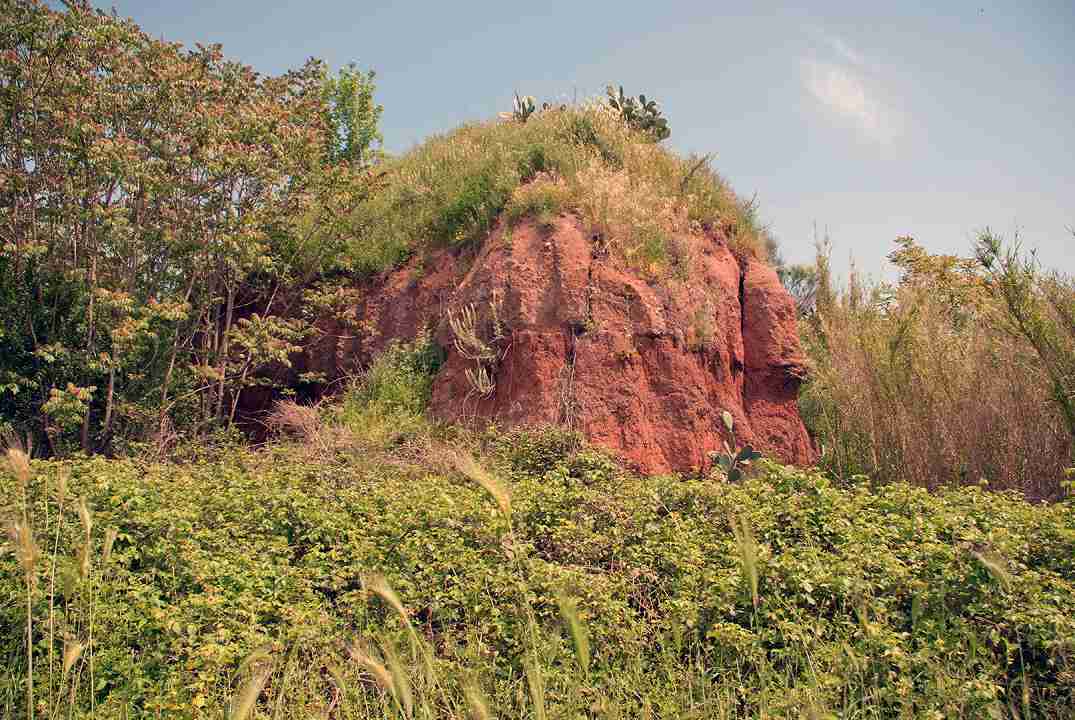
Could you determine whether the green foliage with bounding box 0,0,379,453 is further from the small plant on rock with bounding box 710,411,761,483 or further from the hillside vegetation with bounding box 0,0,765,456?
the small plant on rock with bounding box 710,411,761,483

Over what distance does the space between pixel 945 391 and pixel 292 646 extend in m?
7.61

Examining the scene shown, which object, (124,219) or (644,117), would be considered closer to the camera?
(124,219)

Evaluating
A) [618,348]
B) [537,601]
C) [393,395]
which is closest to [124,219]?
[393,395]

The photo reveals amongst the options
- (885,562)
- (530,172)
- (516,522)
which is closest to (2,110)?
(530,172)

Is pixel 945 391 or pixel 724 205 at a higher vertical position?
pixel 724 205

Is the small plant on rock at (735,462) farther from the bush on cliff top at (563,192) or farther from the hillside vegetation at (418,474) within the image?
the bush on cliff top at (563,192)

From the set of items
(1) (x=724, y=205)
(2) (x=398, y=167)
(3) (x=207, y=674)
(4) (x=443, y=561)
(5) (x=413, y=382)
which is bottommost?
(3) (x=207, y=674)

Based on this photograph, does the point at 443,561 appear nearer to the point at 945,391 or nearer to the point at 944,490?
the point at 944,490

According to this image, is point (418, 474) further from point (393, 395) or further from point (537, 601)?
point (537, 601)

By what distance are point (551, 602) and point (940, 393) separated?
247 inches

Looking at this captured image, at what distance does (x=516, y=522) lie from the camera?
6.01 metres

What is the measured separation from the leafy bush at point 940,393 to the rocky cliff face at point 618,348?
85cm

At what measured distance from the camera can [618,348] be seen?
9766mm

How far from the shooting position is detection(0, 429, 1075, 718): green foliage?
4297mm
